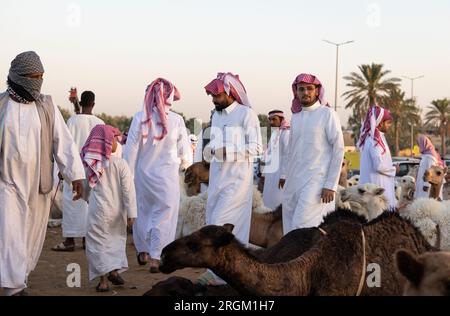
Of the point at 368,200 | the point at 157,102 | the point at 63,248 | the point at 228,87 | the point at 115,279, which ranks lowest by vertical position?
the point at 63,248

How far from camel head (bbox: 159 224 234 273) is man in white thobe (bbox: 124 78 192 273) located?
449 cm

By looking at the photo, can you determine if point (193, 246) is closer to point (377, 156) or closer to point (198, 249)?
point (198, 249)

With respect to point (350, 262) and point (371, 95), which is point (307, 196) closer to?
point (350, 262)

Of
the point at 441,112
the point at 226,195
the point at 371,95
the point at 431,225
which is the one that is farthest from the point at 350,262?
the point at 441,112

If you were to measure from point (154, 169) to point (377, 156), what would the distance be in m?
3.69

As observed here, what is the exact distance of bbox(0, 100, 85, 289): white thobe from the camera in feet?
21.6

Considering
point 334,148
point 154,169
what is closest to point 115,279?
point 154,169

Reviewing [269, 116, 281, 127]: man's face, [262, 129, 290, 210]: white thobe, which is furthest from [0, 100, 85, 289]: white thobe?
[269, 116, 281, 127]: man's face

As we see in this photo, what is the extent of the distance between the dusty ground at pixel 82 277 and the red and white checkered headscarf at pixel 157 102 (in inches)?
66.0

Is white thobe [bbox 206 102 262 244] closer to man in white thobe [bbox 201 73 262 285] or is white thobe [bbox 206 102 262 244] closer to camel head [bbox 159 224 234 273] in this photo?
man in white thobe [bbox 201 73 262 285]

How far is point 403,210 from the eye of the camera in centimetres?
984

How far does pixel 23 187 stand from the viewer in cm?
676
